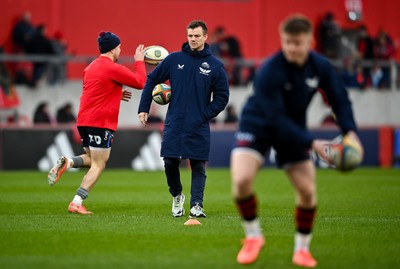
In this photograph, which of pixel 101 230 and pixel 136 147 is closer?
pixel 101 230

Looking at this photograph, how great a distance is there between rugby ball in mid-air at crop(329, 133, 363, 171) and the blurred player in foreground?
5.8 inches

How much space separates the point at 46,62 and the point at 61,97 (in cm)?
126

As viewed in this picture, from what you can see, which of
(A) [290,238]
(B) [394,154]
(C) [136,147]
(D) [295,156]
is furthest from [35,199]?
(B) [394,154]

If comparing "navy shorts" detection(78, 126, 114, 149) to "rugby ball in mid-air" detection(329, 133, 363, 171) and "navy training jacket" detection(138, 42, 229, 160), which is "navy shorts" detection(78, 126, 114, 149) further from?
"rugby ball in mid-air" detection(329, 133, 363, 171)

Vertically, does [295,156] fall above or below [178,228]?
above

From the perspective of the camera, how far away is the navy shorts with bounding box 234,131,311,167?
8.52 metres

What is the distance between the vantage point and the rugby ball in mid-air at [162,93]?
40.8ft

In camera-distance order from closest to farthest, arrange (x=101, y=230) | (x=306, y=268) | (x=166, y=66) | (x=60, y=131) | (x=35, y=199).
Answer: (x=306, y=268) → (x=101, y=230) → (x=166, y=66) → (x=35, y=199) → (x=60, y=131)

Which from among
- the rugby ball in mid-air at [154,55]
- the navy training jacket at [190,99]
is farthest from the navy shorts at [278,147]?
the rugby ball in mid-air at [154,55]

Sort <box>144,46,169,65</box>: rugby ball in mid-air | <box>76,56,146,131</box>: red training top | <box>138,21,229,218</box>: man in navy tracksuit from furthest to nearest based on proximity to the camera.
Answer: <box>144,46,169,65</box>: rugby ball in mid-air < <box>76,56,146,131</box>: red training top < <box>138,21,229,218</box>: man in navy tracksuit

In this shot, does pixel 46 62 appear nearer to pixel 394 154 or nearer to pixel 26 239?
pixel 394 154

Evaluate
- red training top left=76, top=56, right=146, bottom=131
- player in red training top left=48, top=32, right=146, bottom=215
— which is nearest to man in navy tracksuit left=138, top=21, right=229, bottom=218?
red training top left=76, top=56, right=146, bottom=131

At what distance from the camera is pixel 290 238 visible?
10.3 metres

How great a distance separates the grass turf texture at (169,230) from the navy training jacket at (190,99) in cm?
98
